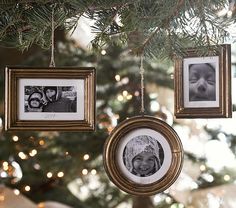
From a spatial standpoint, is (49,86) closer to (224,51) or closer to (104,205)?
(224,51)

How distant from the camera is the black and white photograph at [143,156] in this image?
46.2 inches

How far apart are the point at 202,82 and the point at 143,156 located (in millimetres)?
222

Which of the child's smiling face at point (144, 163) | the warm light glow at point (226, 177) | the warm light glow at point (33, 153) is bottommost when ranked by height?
the warm light glow at point (226, 177)

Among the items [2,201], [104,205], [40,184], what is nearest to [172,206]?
[104,205]

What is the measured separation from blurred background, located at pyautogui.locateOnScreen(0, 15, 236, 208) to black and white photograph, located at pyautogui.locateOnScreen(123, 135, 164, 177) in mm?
987

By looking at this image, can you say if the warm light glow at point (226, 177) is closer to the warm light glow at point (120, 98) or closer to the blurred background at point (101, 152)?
the blurred background at point (101, 152)

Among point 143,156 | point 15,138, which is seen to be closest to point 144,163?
point 143,156

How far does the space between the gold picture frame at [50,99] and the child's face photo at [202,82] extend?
0.24 meters

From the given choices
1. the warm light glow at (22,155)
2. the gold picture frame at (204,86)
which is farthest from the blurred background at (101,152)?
the gold picture frame at (204,86)

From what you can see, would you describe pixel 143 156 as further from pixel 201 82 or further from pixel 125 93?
pixel 125 93

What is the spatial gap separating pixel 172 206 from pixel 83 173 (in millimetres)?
403

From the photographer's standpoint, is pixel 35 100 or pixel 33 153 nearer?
pixel 35 100

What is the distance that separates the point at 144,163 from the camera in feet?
3.86

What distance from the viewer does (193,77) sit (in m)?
1.21
